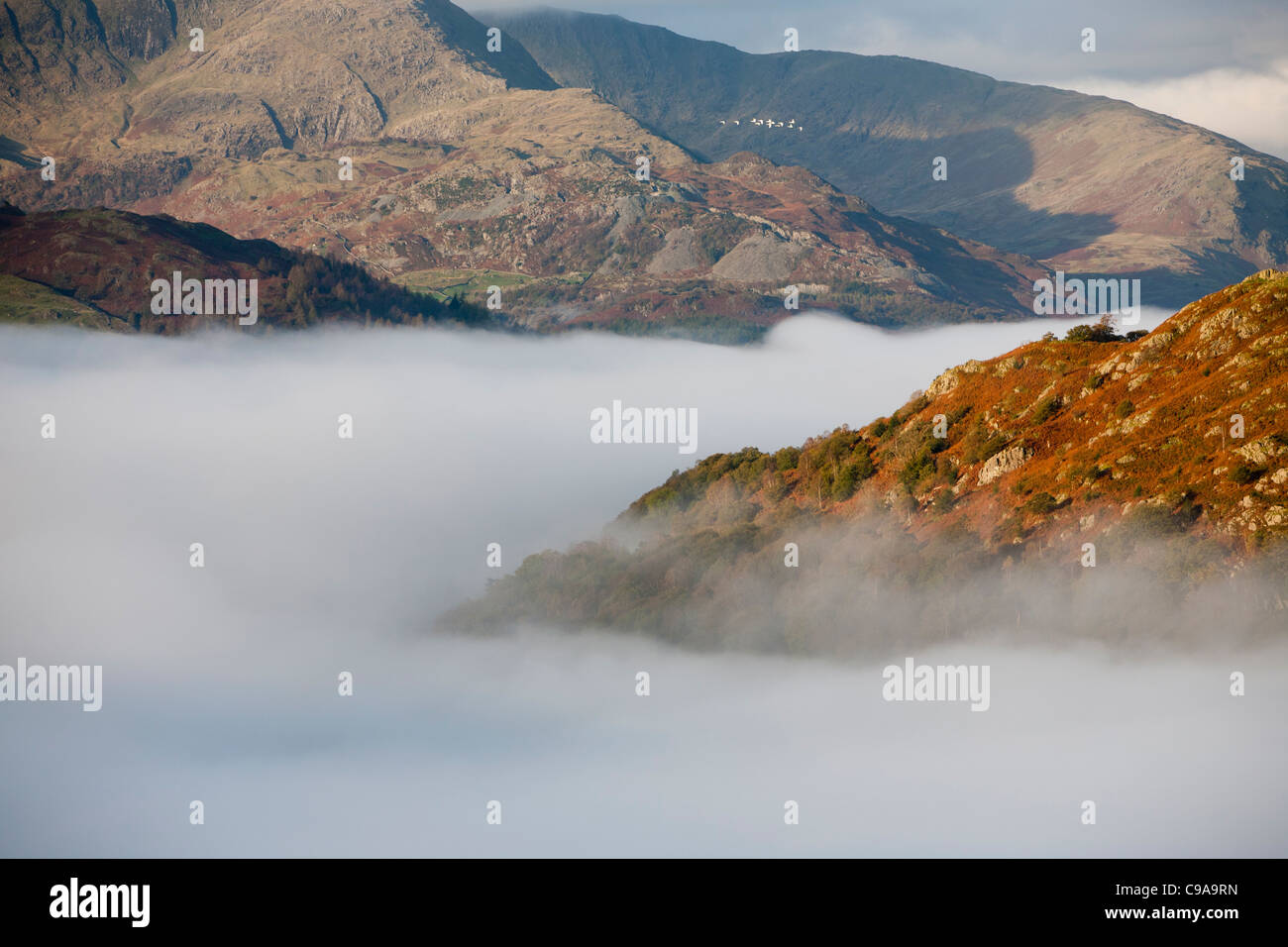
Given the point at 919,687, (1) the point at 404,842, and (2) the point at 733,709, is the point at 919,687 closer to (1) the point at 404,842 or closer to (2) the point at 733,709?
(2) the point at 733,709

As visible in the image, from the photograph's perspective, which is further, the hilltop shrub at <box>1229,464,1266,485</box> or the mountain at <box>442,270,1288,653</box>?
the mountain at <box>442,270,1288,653</box>

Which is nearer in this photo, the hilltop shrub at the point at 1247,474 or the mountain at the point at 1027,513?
the hilltop shrub at the point at 1247,474

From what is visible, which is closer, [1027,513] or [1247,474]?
[1247,474]

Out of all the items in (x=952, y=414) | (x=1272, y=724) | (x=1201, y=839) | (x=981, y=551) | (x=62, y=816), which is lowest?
(x=62, y=816)

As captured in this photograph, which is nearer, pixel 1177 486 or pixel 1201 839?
pixel 1201 839

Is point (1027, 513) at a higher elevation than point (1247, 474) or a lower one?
lower
